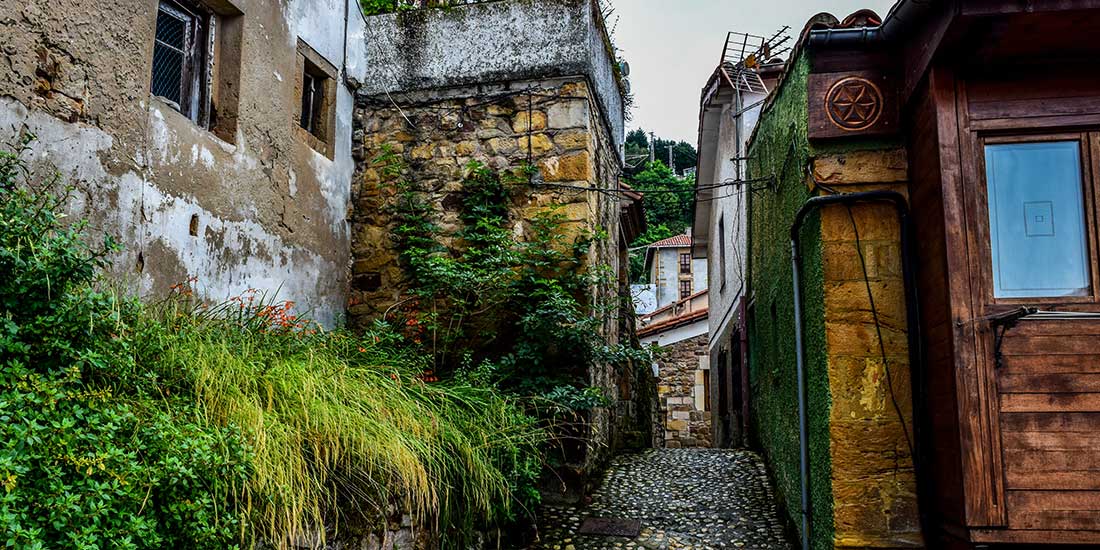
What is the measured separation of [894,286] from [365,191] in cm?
449

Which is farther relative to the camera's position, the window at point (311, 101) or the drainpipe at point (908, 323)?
the window at point (311, 101)

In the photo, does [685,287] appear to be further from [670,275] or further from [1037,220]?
[1037,220]

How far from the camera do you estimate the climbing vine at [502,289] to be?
620 centimetres

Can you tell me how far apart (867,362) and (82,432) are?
3.60 metres

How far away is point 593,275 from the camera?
646 centimetres

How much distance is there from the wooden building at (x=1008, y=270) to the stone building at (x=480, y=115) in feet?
10.1

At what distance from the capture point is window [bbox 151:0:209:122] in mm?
5184

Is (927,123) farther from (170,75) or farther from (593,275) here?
(170,75)

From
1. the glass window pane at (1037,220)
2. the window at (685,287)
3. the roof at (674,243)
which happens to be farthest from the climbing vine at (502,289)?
the window at (685,287)

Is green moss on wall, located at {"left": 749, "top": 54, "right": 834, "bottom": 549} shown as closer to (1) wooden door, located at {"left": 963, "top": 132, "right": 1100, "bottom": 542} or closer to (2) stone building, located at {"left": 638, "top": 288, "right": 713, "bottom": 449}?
(1) wooden door, located at {"left": 963, "top": 132, "right": 1100, "bottom": 542}

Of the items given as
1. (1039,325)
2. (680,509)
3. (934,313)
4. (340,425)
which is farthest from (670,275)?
(340,425)

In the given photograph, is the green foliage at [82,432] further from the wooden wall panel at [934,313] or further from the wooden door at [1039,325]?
the wooden door at [1039,325]

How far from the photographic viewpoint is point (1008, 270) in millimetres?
3758

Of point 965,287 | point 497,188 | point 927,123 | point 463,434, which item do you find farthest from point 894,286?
point 497,188
